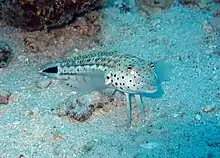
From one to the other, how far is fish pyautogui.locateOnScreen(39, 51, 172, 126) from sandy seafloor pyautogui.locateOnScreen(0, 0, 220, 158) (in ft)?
0.84

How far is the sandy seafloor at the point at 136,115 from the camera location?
4414 millimetres

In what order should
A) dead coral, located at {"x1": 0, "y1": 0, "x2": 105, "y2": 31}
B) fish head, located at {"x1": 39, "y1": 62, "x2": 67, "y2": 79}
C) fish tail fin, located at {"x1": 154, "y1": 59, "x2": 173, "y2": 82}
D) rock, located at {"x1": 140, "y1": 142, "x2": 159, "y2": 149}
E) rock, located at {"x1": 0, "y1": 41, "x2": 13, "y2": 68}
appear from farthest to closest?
rock, located at {"x1": 0, "y1": 41, "x2": 13, "y2": 68} → fish head, located at {"x1": 39, "y1": 62, "x2": 67, "y2": 79} → dead coral, located at {"x1": 0, "y1": 0, "x2": 105, "y2": 31} → fish tail fin, located at {"x1": 154, "y1": 59, "x2": 173, "y2": 82} → rock, located at {"x1": 140, "y1": 142, "x2": 159, "y2": 149}

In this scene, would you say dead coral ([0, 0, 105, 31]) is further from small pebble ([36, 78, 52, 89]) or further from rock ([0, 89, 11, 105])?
rock ([0, 89, 11, 105])

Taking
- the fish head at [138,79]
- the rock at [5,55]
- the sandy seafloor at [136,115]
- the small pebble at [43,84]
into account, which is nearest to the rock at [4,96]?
the sandy seafloor at [136,115]

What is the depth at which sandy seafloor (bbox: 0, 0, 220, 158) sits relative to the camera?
4414mm

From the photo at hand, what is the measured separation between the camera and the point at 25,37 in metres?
6.73

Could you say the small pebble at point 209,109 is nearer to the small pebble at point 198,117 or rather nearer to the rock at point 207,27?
the small pebble at point 198,117

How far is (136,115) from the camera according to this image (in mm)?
5121

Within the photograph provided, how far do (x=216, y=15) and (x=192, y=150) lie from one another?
447 centimetres

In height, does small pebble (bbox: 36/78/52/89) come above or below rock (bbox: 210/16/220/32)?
below

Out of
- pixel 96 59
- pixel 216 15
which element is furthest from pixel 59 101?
pixel 216 15

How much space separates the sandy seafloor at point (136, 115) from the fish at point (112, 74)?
257mm

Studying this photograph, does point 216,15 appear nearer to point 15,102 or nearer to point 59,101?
point 59,101

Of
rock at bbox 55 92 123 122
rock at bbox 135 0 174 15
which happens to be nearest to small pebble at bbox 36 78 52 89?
rock at bbox 55 92 123 122
